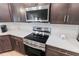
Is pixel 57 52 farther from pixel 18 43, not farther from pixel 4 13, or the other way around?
pixel 4 13

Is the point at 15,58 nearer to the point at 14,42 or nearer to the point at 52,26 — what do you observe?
the point at 52,26

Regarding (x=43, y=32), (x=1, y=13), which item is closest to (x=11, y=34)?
(x=1, y=13)

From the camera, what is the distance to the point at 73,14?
1.86 metres

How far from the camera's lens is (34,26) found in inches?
107

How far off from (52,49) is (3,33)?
1.72 meters

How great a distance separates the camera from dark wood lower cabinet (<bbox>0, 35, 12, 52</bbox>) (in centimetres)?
273

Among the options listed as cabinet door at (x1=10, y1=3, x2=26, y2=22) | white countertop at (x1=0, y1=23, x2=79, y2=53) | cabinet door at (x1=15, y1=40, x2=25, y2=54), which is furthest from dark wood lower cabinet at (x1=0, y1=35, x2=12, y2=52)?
cabinet door at (x1=10, y1=3, x2=26, y2=22)

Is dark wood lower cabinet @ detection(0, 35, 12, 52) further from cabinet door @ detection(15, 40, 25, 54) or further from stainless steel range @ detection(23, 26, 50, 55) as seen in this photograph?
stainless steel range @ detection(23, 26, 50, 55)

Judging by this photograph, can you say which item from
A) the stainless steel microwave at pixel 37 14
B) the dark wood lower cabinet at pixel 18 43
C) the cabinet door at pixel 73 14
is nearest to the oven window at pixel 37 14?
the stainless steel microwave at pixel 37 14

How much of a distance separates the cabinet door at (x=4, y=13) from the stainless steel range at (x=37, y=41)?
890mm

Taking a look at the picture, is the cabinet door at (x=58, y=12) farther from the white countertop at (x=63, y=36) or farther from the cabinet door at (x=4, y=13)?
the cabinet door at (x=4, y=13)

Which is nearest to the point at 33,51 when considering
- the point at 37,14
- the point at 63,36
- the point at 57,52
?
the point at 57,52

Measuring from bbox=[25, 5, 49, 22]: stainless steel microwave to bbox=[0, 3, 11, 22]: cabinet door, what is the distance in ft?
2.04

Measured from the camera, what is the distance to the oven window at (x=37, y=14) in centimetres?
219
